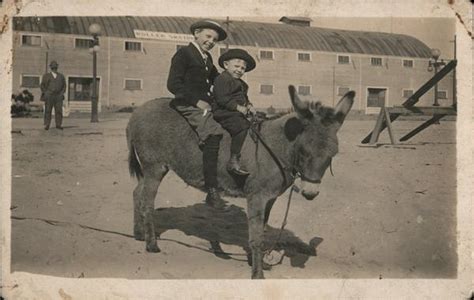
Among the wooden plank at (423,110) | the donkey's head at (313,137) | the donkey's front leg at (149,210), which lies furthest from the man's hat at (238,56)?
the wooden plank at (423,110)

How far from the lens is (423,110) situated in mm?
Result: 3129

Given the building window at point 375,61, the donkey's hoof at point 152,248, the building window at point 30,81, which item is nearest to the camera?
the donkey's hoof at point 152,248

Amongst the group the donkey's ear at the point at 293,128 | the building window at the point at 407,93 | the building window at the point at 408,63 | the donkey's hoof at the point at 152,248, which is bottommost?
the donkey's hoof at the point at 152,248

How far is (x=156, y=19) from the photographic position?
3037 millimetres

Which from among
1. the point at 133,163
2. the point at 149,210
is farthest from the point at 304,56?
the point at 149,210

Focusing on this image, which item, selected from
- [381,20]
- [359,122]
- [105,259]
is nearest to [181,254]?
[105,259]

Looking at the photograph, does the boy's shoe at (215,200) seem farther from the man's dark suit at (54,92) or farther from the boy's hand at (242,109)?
the man's dark suit at (54,92)

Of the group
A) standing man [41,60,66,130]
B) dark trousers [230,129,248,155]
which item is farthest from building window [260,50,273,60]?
standing man [41,60,66,130]

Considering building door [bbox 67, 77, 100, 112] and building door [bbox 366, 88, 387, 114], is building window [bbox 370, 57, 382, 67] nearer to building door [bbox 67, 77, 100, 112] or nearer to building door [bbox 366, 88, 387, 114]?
building door [bbox 366, 88, 387, 114]

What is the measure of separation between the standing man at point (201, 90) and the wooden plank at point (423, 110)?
1.46 meters

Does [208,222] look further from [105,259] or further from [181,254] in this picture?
[105,259]

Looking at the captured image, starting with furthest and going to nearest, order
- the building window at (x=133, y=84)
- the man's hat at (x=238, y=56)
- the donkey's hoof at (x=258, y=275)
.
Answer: the building window at (x=133, y=84) < the donkey's hoof at (x=258, y=275) < the man's hat at (x=238, y=56)

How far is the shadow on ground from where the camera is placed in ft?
9.45

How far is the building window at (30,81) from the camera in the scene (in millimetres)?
2967
